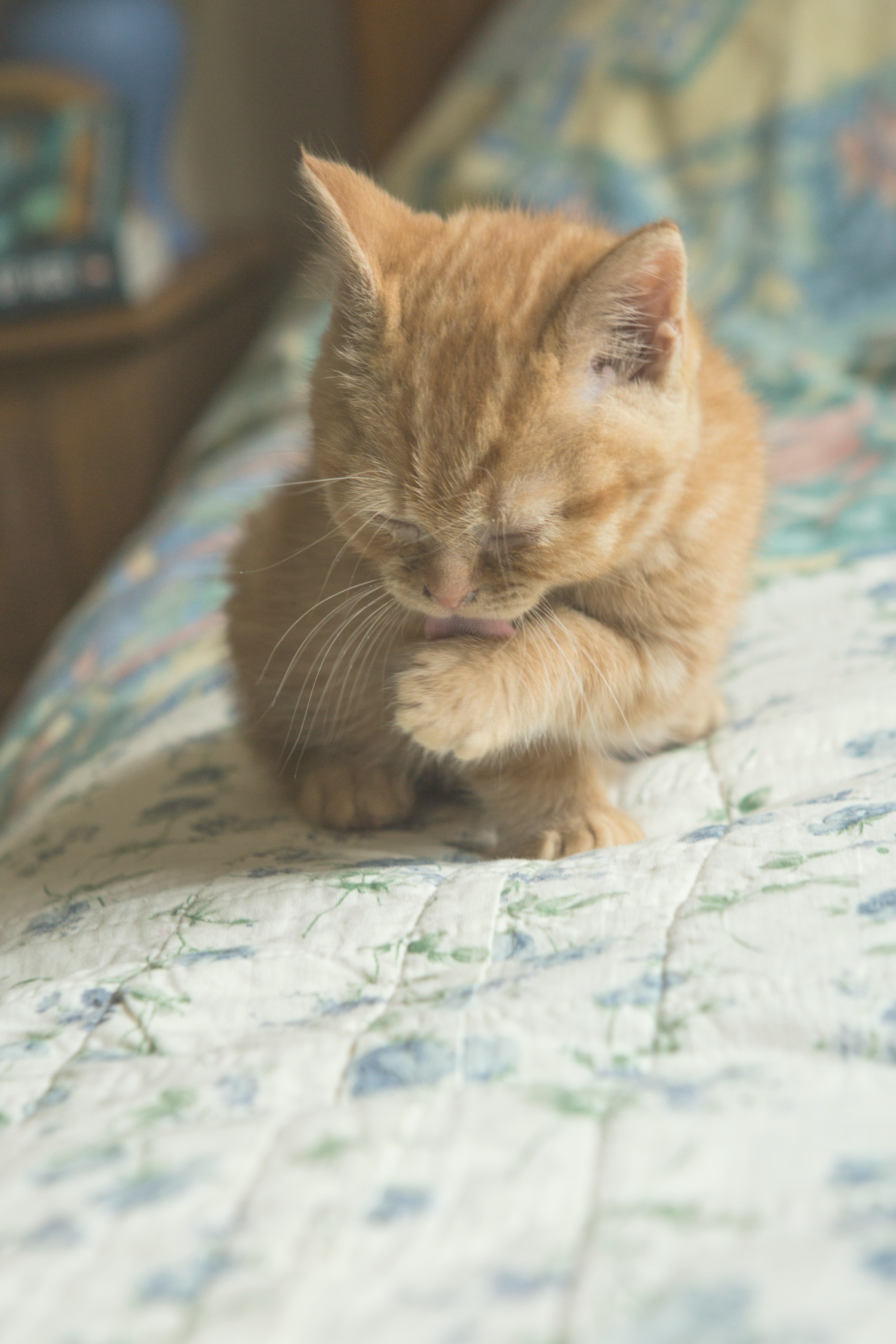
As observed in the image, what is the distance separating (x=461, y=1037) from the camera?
0.58m

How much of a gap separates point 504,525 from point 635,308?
188 mm

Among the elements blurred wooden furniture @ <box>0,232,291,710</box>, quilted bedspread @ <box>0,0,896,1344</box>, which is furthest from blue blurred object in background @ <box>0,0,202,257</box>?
quilted bedspread @ <box>0,0,896,1344</box>

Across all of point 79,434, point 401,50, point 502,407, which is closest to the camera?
point 502,407

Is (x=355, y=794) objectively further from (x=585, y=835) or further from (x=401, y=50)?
(x=401, y=50)

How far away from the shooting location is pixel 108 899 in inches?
32.7

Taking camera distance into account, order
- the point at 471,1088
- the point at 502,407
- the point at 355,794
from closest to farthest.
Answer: the point at 471,1088 → the point at 502,407 → the point at 355,794

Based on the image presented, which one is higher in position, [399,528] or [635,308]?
[635,308]

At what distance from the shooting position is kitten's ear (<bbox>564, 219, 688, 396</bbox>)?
28.9 inches

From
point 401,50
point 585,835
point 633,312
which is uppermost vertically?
point 401,50

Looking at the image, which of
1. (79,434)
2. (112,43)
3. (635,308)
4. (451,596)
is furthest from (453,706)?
(112,43)

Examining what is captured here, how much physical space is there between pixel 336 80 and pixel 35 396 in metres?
1.31

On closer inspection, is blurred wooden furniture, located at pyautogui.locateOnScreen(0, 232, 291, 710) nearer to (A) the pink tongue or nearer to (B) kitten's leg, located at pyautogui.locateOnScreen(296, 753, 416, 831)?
(B) kitten's leg, located at pyautogui.locateOnScreen(296, 753, 416, 831)

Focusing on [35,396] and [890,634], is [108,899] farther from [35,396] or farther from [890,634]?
[35,396]

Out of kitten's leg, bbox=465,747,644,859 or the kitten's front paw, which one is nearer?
the kitten's front paw
